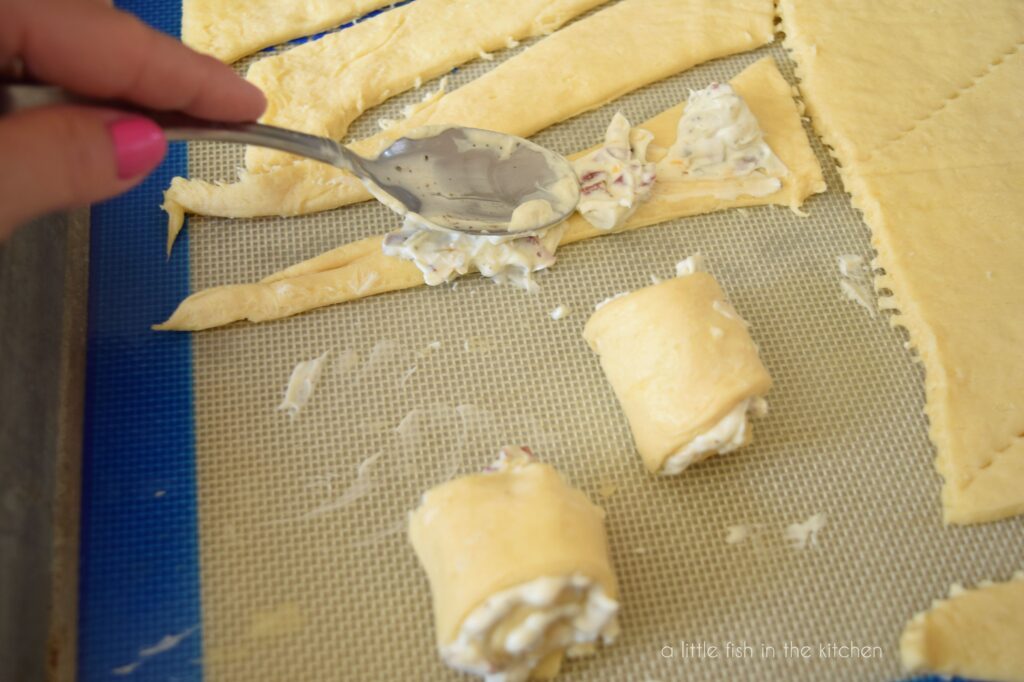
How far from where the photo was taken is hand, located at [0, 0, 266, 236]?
35.4 inches

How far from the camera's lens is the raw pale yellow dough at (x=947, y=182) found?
4.55 ft

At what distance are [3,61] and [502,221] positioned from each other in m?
0.77

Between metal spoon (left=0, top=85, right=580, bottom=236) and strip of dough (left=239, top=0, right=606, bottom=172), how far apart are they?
0.23 meters

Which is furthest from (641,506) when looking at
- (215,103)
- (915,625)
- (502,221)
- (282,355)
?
(215,103)

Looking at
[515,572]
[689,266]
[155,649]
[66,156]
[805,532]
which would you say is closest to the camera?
[66,156]

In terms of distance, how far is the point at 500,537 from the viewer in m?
1.12

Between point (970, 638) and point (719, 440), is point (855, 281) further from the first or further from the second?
Answer: point (970, 638)

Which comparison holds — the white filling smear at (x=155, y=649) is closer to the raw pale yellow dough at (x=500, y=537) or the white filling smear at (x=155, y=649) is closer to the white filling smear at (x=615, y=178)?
the raw pale yellow dough at (x=500, y=537)

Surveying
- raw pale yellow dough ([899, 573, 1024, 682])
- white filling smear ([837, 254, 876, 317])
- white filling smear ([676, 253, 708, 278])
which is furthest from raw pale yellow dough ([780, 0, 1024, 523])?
white filling smear ([676, 253, 708, 278])

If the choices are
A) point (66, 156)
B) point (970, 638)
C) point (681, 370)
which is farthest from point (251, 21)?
point (970, 638)

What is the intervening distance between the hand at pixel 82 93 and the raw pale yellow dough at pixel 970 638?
1239mm

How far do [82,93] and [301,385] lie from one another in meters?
0.56

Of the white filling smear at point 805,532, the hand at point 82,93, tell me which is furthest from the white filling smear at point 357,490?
the white filling smear at point 805,532

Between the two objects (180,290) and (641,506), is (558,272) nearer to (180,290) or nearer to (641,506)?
(641,506)
